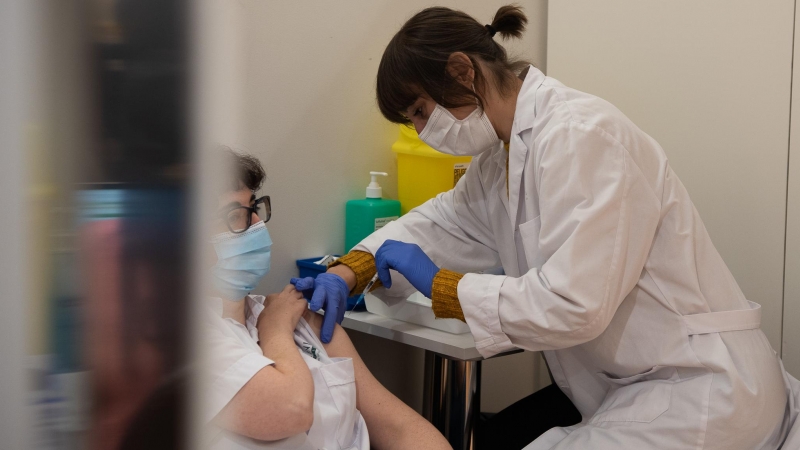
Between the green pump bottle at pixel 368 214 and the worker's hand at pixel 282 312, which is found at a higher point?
the green pump bottle at pixel 368 214

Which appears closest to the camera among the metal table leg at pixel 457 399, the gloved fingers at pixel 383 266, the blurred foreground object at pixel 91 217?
the blurred foreground object at pixel 91 217

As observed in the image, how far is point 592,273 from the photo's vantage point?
1.28 meters

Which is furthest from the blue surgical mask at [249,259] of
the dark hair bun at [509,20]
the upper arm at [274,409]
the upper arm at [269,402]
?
the dark hair bun at [509,20]

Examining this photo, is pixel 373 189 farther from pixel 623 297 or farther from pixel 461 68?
pixel 623 297

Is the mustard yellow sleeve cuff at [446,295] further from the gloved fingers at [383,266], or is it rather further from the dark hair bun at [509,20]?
the dark hair bun at [509,20]

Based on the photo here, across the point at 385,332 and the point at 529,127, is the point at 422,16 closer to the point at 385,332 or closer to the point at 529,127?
the point at 529,127

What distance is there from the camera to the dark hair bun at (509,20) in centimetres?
157

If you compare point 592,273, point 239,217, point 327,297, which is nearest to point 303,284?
point 327,297

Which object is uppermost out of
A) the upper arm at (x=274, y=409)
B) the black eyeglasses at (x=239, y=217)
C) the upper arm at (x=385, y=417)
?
the black eyeglasses at (x=239, y=217)

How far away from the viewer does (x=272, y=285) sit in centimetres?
191

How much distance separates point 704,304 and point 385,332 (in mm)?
761

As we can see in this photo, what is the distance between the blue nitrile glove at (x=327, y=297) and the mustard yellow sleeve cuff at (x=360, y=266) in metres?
0.06

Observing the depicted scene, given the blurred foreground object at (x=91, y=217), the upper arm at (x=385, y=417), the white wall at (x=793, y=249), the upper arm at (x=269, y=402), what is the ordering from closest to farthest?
the blurred foreground object at (x=91, y=217), the upper arm at (x=269, y=402), the upper arm at (x=385, y=417), the white wall at (x=793, y=249)

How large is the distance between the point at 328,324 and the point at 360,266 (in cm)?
22
